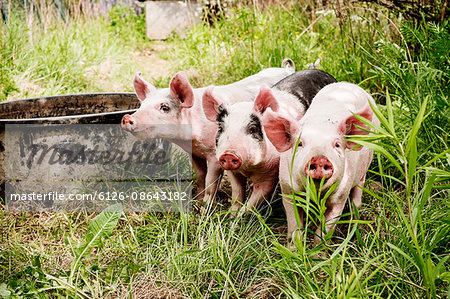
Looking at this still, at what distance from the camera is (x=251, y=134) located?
208 cm

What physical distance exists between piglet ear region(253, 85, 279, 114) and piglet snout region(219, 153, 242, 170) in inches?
10.4

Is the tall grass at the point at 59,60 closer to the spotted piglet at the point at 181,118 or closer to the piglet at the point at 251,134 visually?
the spotted piglet at the point at 181,118

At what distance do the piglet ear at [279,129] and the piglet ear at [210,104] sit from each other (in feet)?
1.27

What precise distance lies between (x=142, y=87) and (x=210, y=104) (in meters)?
0.51

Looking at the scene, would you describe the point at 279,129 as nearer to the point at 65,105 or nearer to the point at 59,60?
the point at 65,105

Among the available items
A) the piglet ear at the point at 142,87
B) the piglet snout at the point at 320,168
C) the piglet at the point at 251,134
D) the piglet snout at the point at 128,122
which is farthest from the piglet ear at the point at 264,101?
the piglet ear at the point at 142,87

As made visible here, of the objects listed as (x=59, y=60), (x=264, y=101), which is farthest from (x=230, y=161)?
(x=59, y=60)

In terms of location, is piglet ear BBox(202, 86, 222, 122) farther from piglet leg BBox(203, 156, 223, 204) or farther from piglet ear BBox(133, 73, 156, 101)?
piglet ear BBox(133, 73, 156, 101)

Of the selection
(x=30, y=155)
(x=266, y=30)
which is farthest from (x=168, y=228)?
(x=266, y=30)

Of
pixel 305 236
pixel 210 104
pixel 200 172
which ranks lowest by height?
pixel 200 172

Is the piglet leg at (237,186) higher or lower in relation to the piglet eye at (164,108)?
lower

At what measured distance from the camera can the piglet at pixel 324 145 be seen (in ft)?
5.62

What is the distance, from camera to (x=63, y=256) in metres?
2.16

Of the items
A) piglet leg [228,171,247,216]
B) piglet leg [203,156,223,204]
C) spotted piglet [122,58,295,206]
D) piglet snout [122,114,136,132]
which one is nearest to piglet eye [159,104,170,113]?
spotted piglet [122,58,295,206]
